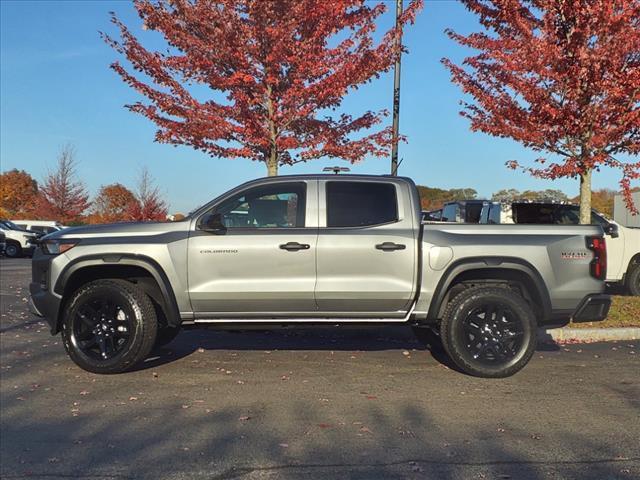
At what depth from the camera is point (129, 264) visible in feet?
18.4

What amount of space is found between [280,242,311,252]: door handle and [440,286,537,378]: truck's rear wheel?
154 centimetres

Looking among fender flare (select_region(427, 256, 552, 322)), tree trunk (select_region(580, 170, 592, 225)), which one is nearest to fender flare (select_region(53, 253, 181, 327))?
fender flare (select_region(427, 256, 552, 322))

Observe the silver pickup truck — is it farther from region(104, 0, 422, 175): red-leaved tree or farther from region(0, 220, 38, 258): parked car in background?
region(0, 220, 38, 258): parked car in background

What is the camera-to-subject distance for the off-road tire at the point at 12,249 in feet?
82.4

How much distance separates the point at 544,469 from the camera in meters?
3.52

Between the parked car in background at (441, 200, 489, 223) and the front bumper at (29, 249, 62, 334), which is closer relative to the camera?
the front bumper at (29, 249, 62, 334)

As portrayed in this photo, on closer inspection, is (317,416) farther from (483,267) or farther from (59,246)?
(59,246)

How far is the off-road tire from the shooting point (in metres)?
25.1

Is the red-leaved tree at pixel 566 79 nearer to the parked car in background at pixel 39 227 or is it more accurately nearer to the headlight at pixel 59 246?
the headlight at pixel 59 246

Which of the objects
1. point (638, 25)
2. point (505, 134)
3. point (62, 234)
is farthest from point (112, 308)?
point (638, 25)

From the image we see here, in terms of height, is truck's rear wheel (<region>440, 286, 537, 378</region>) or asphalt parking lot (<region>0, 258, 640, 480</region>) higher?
truck's rear wheel (<region>440, 286, 537, 378</region>)

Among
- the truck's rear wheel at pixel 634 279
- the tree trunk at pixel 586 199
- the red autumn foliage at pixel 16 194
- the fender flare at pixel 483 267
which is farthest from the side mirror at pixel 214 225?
the red autumn foliage at pixel 16 194

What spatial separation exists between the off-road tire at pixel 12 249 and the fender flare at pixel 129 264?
22321 millimetres

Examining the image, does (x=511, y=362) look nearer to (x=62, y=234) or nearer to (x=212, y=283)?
(x=212, y=283)
